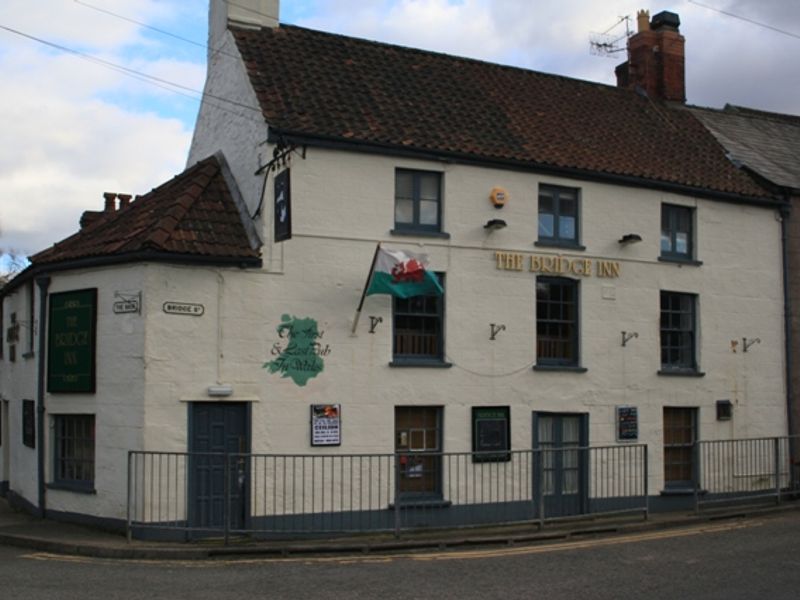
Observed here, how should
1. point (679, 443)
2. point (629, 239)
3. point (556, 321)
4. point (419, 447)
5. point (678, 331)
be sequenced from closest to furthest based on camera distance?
point (419, 447) → point (556, 321) → point (629, 239) → point (679, 443) → point (678, 331)

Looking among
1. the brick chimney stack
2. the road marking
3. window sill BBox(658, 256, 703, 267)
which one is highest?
the brick chimney stack

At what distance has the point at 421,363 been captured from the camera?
1680cm

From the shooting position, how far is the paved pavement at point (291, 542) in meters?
13.3

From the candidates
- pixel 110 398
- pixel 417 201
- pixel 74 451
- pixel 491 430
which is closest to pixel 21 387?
pixel 74 451

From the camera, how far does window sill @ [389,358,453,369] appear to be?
16.6 meters

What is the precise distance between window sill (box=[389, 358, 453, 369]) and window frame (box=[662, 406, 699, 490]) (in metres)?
5.41

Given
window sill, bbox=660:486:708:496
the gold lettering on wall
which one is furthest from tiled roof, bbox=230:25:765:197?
window sill, bbox=660:486:708:496

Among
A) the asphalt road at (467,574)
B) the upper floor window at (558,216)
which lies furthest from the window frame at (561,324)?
the asphalt road at (467,574)

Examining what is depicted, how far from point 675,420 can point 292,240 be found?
9.18 metres

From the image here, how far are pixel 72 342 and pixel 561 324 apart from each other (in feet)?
29.7

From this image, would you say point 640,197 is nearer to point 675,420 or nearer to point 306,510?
point 675,420

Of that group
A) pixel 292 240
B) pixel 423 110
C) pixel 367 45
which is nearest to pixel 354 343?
pixel 292 240

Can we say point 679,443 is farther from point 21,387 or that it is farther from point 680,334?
point 21,387

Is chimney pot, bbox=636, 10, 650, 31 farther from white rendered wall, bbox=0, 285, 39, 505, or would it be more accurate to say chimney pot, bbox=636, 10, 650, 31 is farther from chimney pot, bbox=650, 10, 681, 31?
white rendered wall, bbox=0, 285, 39, 505
